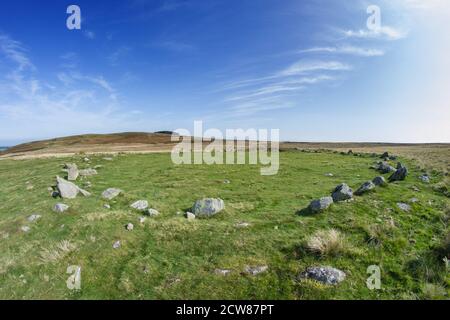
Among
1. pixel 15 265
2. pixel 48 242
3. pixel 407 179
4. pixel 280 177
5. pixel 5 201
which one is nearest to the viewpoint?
pixel 15 265

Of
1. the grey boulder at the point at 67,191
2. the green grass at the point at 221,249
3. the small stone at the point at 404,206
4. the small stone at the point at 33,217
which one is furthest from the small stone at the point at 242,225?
the grey boulder at the point at 67,191

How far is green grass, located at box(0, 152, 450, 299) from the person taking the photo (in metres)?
7.49

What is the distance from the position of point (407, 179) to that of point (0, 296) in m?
25.3

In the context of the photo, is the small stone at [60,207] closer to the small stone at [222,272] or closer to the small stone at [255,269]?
the small stone at [222,272]

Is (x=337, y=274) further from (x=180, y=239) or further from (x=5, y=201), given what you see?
(x=5, y=201)

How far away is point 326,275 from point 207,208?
708cm

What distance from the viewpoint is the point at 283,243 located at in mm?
9844

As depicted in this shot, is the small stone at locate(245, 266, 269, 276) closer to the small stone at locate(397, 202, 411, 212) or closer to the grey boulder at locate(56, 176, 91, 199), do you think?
the small stone at locate(397, 202, 411, 212)

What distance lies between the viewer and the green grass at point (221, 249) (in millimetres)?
7487

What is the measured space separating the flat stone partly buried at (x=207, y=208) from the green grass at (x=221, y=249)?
0.40 meters

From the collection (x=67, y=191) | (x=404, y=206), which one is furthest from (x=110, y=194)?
(x=404, y=206)

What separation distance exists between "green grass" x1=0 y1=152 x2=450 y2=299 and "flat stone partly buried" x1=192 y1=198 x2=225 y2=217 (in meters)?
0.40
